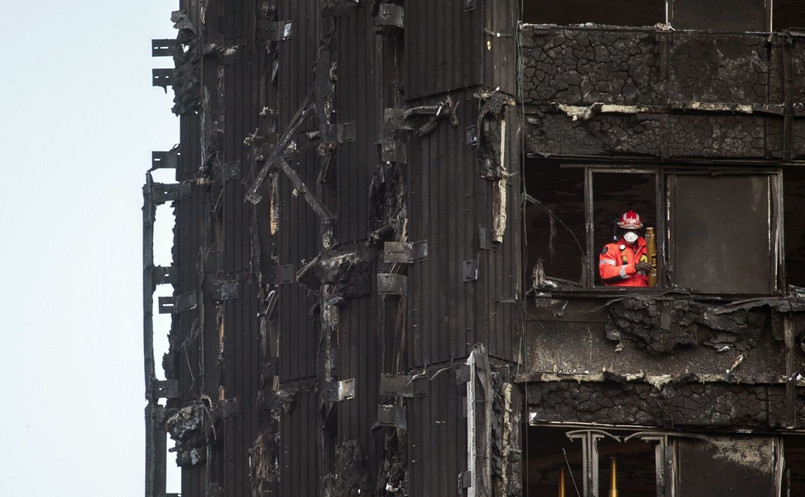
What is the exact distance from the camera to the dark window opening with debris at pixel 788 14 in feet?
196

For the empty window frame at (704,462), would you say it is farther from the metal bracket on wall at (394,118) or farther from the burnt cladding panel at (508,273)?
the metal bracket on wall at (394,118)

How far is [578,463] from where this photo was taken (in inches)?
2554

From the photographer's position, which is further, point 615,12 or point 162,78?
point 162,78

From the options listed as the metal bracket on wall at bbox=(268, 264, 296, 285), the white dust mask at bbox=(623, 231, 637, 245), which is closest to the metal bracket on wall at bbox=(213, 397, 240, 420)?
the metal bracket on wall at bbox=(268, 264, 296, 285)

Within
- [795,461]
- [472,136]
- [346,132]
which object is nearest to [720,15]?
[472,136]

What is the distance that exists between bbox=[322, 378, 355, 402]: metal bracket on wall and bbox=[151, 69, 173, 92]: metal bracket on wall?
50.4 feet

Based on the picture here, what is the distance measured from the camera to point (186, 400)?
72.4 metres

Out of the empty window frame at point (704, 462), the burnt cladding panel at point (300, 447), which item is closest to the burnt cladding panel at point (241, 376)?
the burnt cladding panel at point (300, 447)

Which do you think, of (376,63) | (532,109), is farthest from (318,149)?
(532,109)

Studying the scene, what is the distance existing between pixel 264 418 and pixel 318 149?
22.4 ft

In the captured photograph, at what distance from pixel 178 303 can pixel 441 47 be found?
64.4 feet

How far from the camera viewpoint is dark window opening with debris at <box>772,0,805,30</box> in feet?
196

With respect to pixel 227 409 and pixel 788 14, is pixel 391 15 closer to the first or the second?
pixel 788 14

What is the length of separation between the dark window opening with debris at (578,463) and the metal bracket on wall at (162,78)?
1572 centimetres
